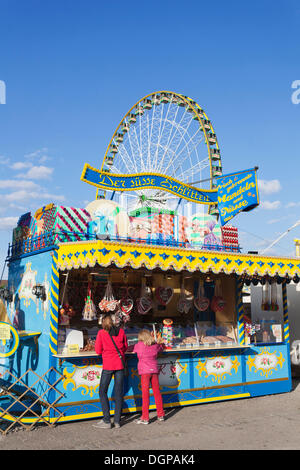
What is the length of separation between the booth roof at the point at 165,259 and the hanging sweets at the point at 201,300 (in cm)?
112

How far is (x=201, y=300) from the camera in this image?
1027 cm

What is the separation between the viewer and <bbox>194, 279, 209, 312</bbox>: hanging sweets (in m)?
10.2

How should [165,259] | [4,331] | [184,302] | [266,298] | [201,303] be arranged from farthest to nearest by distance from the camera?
[266,298] → [201,303] → [184,302] → [165,259] → [4,331]

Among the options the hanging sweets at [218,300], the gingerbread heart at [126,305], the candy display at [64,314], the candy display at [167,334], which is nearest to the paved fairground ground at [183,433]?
the candy display at [167,334]

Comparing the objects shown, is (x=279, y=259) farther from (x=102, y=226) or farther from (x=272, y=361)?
(x=102, y=226)

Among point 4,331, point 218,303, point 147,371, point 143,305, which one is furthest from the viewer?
point 218,303

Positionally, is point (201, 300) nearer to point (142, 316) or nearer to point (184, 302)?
point (184, 302)

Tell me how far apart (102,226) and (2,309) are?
2.97m

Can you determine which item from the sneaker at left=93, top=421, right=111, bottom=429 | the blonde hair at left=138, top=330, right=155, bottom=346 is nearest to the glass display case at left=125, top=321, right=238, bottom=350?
the blonde hair at left=138, top=330, right=155, bottom=346

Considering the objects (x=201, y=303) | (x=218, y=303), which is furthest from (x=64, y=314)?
(x=218, y=303)

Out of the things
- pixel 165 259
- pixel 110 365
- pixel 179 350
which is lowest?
pixel 110 365

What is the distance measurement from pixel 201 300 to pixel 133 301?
1574 millimetres

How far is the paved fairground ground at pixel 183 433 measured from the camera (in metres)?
6.32

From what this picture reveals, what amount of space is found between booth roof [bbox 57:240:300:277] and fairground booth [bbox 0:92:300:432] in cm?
2
